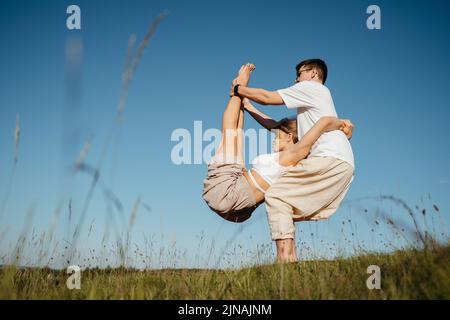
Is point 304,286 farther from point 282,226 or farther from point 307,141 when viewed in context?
point 307,141

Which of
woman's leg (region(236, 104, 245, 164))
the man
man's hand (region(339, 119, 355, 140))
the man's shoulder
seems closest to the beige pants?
the man

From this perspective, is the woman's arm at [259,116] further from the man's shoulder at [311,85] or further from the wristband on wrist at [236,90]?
the man's shoulder at [311,85]

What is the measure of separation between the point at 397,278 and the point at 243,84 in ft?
10.9

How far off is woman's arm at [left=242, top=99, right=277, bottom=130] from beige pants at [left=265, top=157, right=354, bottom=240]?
1202 millimetres

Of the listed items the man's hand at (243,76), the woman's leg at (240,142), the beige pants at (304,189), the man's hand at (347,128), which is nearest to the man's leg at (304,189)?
the beige pants at (304,189)

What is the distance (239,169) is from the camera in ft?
15.7

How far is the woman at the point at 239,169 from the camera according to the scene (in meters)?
4.55

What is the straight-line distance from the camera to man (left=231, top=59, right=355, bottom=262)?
4288 millimetres

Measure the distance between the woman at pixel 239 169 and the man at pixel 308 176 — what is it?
0.45 ft

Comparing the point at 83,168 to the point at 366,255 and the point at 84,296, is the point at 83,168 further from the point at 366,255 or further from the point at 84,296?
the point at 366,255

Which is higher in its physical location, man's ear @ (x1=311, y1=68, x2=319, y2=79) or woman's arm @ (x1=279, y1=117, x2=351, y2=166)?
man's ear @ (x1=311, y1=68, x2=319, y2=79)

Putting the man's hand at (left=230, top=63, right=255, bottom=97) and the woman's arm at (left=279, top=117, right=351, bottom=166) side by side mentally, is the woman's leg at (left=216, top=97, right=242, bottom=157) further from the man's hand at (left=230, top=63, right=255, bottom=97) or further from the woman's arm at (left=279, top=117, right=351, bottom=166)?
the woman's arm at (left=279, top=117, right=351, bottom=166)
